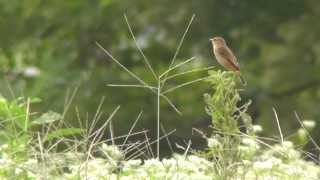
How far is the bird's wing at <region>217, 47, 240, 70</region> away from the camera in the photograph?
188 inches

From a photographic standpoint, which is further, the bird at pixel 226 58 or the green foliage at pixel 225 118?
the bird at pixel 226 58

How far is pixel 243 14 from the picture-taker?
13.3 meters

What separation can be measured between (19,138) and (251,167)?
1031 mm

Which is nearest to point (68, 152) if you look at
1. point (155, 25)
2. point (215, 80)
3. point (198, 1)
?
point (215, 80)

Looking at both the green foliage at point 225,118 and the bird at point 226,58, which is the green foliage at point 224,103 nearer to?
the green foliage at point 225,118

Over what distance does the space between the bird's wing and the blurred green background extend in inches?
281

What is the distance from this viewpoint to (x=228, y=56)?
484 cm

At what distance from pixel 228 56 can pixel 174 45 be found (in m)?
9.39

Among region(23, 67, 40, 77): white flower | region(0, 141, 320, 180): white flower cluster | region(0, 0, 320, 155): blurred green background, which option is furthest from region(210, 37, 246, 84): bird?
region(0, 0, 320, 155): blurred green background

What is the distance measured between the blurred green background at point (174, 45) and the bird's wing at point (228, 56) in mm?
7148

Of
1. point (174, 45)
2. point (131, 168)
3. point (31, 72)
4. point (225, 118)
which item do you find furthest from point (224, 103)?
point (174, 45)

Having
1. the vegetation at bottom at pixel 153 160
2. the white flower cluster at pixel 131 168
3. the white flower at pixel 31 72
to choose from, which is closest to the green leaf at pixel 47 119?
the vegetation at bottom at pixel 153 160

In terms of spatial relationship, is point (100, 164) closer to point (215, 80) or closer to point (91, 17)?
point (215, 80)

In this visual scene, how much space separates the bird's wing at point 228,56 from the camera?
4.79 meters
